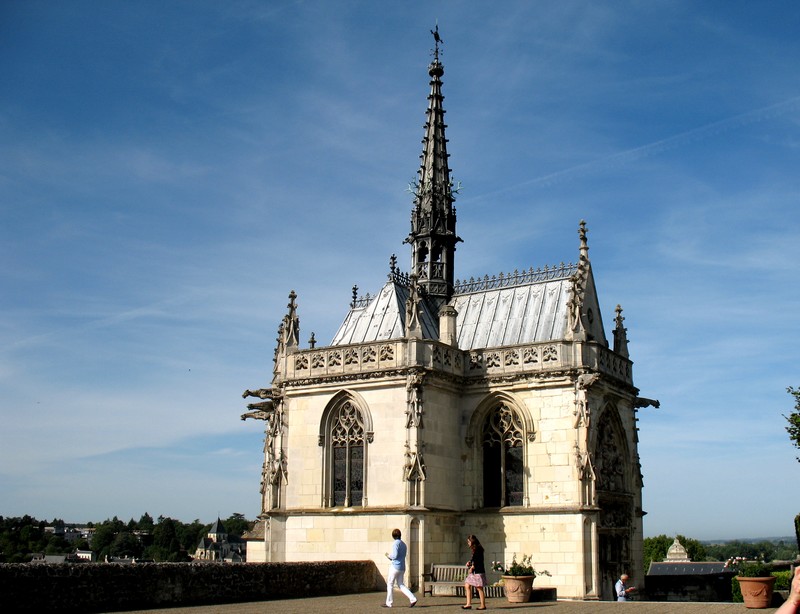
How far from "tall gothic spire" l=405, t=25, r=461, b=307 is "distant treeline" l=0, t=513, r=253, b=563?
83.5 metres

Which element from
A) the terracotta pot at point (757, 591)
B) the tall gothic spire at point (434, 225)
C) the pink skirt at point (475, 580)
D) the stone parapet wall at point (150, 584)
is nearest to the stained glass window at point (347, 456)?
the stone parapet wall at point (150, 584)

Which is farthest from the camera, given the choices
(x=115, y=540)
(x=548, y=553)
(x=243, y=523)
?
(x=243, y=523)

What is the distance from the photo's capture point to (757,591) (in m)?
20.4

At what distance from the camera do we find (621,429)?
3359 cm

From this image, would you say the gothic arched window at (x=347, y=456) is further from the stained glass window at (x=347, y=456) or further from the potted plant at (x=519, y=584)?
the potted plant at (x=519, y=584)

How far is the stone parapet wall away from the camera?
19016 millimetres

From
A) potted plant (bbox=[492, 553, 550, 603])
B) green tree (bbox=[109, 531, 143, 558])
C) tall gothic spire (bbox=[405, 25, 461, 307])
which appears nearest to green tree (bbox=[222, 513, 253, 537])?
green tree (bbox=[109, 531, 143, 558])

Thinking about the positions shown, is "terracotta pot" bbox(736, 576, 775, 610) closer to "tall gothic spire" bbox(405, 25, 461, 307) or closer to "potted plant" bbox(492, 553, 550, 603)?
"potted plant" bbox(492, 553, 550, 603)

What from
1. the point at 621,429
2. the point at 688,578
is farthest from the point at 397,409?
the point at 688,578

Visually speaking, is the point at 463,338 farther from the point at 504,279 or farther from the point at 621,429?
the point at 621,429

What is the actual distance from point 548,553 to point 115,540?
126 m

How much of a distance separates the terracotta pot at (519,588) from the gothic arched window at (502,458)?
288 inches

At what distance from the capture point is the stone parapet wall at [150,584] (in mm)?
19016

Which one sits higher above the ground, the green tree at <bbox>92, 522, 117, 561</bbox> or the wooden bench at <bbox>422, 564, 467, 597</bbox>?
the wooden bench at <bbox>422, 564, 467, 597</bbox>
